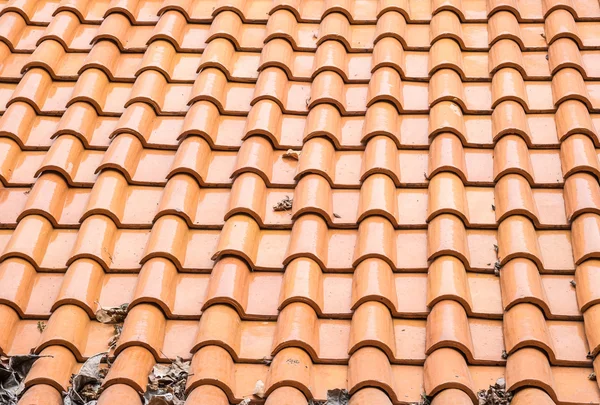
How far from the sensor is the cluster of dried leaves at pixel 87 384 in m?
3.63

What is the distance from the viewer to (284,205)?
174 inches

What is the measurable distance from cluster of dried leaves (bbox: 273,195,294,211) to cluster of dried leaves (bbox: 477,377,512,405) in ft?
4.43

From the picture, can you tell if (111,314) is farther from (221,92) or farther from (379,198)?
(221,92)

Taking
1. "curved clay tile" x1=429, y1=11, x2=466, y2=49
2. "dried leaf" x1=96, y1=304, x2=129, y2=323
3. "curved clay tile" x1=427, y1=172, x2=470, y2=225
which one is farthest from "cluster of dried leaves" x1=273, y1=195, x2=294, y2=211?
"curved clay tile" x1=429, y1=11, x2=466, y2=49

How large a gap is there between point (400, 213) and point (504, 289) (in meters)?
0.67

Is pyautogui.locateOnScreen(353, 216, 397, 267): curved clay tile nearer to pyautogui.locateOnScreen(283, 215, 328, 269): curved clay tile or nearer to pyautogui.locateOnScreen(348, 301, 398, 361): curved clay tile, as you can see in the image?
pyautogui.locateOnScreen(283, 215, 328, 269): curved clay tile

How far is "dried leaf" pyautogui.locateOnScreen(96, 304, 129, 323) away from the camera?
13.1ft

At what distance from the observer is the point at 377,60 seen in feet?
17.0

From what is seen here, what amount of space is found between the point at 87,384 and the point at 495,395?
5.38 ft

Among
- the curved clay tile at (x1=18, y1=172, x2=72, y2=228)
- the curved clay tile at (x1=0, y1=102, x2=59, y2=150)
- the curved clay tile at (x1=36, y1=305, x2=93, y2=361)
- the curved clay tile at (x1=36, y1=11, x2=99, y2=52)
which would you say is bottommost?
the curved clay tile at (x1=36, y1=305, x2=93, y2=361)

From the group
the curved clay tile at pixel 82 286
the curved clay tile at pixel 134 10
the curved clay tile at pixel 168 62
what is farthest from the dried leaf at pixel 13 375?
the curved clay tile at pixel 134 10

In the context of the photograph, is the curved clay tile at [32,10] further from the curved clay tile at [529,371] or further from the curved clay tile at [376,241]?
the curved clay tile at [529,371]

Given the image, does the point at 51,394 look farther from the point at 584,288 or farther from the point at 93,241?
the point at 584,288

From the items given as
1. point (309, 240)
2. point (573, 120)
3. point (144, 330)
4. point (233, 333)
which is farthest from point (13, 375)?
point (573, 120)
